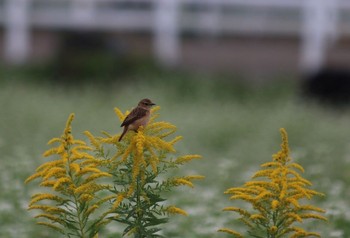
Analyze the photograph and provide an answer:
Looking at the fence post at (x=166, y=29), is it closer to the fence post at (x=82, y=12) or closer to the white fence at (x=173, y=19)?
the white fence at (x=173, y=19)

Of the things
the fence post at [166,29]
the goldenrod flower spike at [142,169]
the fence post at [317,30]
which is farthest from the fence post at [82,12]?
the goldenrod flower spike at [142,169]

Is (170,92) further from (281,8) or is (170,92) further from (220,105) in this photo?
(281,8)

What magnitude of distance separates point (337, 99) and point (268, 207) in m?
13.7

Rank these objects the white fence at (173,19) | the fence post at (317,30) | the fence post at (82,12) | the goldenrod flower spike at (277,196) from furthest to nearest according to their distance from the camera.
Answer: the fence post at (82,12)
the white fence at (173,19)
the fence post at (317,30)
the goldenrod flower spike at (277,196)

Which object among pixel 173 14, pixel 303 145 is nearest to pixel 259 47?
pixel 173 14

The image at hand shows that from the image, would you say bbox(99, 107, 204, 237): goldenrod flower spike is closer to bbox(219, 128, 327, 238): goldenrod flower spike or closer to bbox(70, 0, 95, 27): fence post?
bbox(219, 128, 327, 238): goldenrod flower spike

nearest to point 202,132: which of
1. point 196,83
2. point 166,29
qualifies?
point 196,83

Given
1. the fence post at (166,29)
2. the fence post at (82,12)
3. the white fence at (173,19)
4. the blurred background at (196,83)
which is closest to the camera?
the blurred background at (196,83)

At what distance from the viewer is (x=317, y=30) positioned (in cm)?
1981

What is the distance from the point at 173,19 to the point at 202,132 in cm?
967

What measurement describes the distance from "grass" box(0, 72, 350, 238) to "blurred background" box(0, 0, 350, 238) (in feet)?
0.07

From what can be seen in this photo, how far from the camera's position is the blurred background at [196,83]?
7957mm

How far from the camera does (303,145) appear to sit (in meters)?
10.4

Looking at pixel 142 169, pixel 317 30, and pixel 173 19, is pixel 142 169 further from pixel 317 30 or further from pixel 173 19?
pixel 173 19
